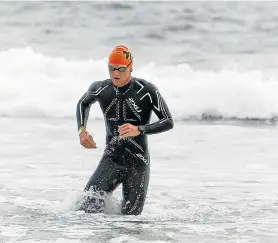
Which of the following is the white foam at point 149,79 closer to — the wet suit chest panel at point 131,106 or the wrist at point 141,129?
the wet suit chest panel at point 131,106

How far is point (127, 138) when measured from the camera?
7.37m

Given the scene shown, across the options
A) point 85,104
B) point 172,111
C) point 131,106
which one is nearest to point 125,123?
point 131,106

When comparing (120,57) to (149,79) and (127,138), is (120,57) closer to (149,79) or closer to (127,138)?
(127,138)

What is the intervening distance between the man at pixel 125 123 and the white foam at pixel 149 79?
9183 mm

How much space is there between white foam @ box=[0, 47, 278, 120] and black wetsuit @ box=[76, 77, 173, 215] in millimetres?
9177

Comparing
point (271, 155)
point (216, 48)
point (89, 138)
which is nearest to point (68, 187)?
point (89, 138)

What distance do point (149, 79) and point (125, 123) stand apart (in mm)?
13948

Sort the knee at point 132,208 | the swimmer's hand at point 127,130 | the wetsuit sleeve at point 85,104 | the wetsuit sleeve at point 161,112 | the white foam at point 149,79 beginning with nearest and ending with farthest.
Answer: the swimmer's hand at point 127,130
the wetsuit sleeve at point 161,112
the wetsuit sleeve at point 85,104
the knee at point 132,208
the white foam at point 149,79

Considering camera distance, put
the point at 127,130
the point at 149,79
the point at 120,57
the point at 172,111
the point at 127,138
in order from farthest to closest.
→ the point at 149,79
the point at 172,111
the point at 127,138
the point at 120,57
the point at 127,130

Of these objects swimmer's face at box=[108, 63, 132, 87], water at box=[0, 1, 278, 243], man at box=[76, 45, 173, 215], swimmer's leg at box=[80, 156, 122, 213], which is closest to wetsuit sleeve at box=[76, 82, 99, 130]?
man at box=[76, 45, 173, 215]

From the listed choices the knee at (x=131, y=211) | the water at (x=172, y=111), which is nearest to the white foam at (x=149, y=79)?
the water at (x=172, y=111)

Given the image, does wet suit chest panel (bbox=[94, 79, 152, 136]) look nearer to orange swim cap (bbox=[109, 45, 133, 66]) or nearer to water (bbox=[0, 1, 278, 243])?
orange swim cap (bbox=[109, 45, 133, 66])

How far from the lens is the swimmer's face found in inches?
281

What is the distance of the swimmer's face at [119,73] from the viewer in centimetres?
714
